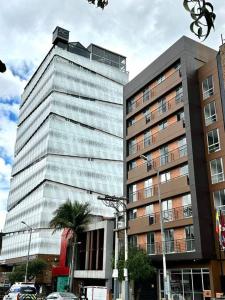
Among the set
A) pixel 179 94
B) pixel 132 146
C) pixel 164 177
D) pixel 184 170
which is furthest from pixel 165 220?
pixel 179 94

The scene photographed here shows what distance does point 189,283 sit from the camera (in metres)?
32.6

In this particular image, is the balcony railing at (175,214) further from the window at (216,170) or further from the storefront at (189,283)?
the storefront at (189,283)

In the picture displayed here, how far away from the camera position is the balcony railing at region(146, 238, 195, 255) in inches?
1273

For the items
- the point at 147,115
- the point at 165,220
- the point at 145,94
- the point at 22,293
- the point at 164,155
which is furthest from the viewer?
the point at 145,94

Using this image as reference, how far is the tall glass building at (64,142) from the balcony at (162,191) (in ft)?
160

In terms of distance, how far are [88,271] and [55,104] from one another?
63.2 meters

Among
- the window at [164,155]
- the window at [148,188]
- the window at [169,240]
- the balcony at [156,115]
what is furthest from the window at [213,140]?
the window at [169,240]

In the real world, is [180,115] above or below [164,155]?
above

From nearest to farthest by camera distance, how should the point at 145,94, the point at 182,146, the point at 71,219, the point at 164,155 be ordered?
the point at 182,146 → the point at 164,155 → the point at 145,94 → the point at 71,219

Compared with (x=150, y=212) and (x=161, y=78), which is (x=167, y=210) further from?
(x=161, y=78)

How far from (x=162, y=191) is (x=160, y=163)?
129 inches

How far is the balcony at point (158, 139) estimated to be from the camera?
36938 mm

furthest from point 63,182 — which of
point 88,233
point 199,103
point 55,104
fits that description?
point 199,103

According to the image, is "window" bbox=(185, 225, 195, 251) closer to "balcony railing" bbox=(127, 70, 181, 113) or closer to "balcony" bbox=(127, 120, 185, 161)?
"balcony" bbox=(127, 120, 185, 161)
